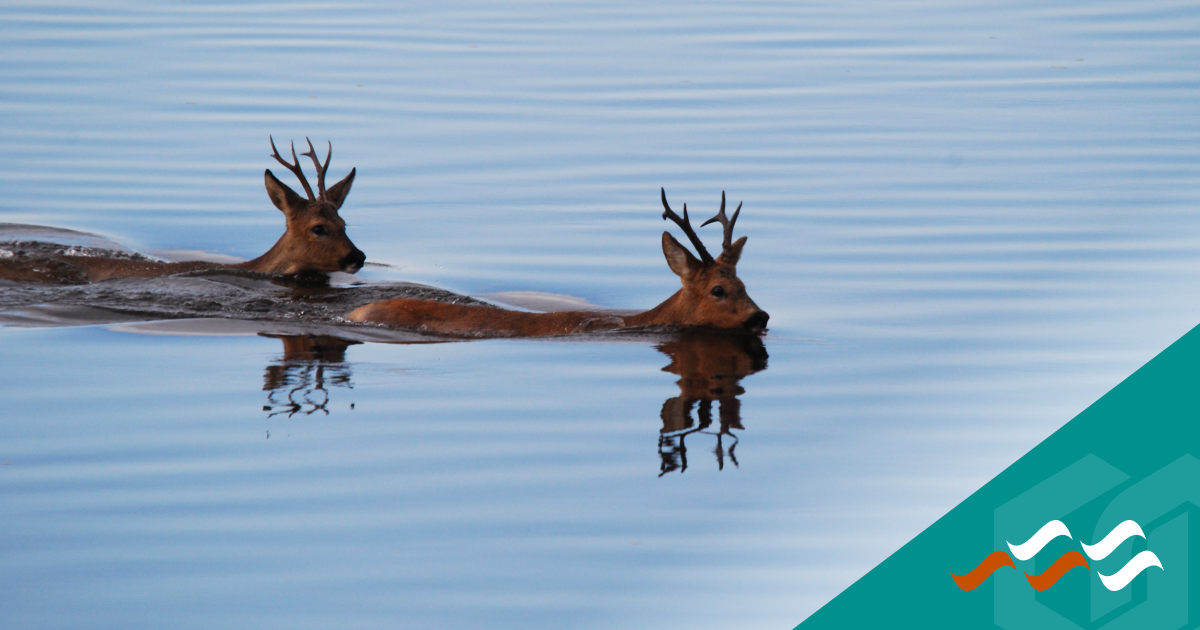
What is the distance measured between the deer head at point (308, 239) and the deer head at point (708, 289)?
3706mm

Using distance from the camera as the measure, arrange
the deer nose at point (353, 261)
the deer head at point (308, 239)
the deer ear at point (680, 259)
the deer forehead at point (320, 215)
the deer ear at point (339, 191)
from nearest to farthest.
Answer: the deer ear at point (680, 259) → the deer nose at point (353, 261) → the deer head at point (308, 239) → the deer forehead at point (320, 215) → the deer ear at point (339, 191)

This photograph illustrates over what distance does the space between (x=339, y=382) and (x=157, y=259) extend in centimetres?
627

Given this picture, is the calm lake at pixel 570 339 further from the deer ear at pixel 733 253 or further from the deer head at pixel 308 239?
the deer ear at pixel 733 253

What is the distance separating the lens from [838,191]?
52.2 ft

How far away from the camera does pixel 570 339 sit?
33.5 ft

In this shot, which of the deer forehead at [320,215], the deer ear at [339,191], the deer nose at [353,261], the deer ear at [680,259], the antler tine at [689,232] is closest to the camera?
the antler tine at [689,232]

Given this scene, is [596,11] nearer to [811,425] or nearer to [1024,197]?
[1024,197]

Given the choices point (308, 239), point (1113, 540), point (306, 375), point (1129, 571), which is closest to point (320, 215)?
point (308, 239)

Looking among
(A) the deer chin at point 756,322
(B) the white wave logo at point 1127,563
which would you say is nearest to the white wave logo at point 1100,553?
(B) the white wave logo at point 1127,563

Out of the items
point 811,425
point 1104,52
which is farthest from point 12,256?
point 1104,52

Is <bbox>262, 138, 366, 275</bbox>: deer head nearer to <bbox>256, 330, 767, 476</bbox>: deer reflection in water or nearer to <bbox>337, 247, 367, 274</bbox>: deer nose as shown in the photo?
<bbox>337, 247, 367, 274</bbox>: deer nose

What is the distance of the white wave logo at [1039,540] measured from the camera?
589 cm

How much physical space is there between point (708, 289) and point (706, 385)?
1681 millimetres

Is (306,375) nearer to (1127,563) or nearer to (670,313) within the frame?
(670,313)
